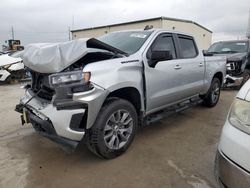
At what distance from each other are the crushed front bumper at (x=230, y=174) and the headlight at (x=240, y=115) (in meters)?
0.26

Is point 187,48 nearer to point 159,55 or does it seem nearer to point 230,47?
point 159,55

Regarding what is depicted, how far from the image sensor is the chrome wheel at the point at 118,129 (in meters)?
3.35

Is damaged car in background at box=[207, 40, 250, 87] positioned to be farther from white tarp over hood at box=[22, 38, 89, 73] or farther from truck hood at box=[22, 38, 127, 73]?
white tarp over hood at box=[22, 38, 89, 73]

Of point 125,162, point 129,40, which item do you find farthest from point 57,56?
point 125,162

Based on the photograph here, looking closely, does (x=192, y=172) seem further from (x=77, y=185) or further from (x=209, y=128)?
(x=209, y=128)

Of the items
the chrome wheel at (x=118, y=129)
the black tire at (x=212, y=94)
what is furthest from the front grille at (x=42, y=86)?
the black tire at (x=212, y=94)

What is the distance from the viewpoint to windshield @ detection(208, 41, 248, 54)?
9.81m

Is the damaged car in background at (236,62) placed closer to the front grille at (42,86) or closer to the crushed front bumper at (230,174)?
the front grille at (42,86)

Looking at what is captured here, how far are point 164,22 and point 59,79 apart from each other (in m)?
19.5

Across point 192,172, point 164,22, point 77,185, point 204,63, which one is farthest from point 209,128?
point 164,22

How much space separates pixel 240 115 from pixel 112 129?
5.82ft

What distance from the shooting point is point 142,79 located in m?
3.71

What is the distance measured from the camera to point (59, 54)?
126 inches

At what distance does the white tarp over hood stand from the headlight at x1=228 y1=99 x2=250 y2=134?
187 centimetres
